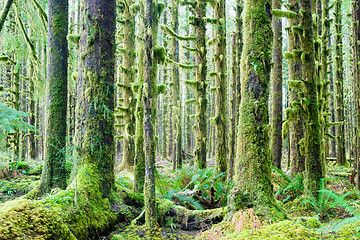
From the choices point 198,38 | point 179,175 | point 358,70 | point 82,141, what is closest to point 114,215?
point 82,141

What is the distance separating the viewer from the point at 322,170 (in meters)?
6.00

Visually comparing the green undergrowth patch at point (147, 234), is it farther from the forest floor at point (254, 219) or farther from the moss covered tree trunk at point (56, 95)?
the moss covered tree trunk at point (56, 95)

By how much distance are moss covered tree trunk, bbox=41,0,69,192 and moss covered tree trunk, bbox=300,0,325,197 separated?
18.9ft

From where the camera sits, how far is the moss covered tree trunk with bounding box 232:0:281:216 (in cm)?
447

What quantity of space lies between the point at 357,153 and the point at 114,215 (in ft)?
18.4

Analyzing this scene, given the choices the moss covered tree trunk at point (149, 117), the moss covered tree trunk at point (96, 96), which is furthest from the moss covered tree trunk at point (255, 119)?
the moss covered tree trunk at point (96, 96)

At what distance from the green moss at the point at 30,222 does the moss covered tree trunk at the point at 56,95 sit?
112 inches

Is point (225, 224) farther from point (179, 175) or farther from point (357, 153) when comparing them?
point (179, 175)

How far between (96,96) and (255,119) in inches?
124

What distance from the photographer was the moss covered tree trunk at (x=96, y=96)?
204 inches

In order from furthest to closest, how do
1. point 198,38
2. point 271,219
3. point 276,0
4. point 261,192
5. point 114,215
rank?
point 276,0 → point 198,38 → point 114,215 → point 261,192 → point 271,219

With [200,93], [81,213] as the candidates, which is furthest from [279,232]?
[200,93]

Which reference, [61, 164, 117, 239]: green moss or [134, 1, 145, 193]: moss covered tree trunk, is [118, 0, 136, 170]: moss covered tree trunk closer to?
[134, 1, 145, 193]: moss covered tree trunk

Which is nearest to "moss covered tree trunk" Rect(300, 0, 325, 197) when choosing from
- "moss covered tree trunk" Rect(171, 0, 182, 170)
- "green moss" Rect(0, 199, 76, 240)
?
"green moss" Rect(0, 199, 76, 240)
